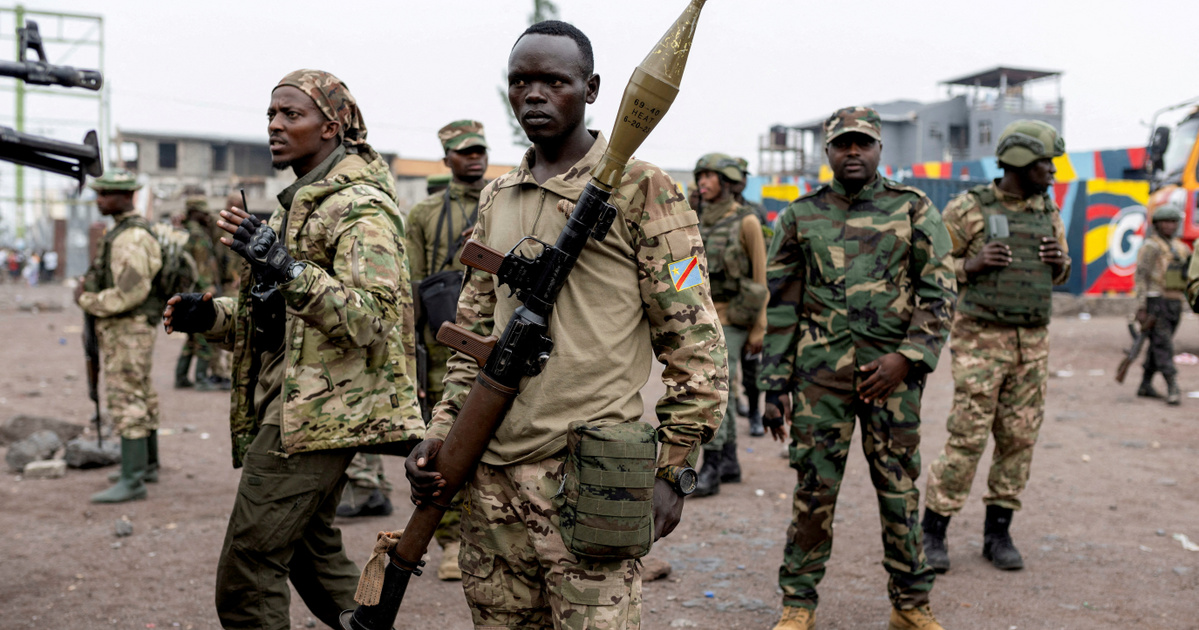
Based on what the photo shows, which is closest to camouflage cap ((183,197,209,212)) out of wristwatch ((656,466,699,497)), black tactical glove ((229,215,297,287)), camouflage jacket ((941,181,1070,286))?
camouflage jacket ((941,181,1070,286))

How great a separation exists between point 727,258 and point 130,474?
4.38m

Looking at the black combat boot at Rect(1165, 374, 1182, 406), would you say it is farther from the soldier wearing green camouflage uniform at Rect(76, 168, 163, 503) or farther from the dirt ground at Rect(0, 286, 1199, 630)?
the soldier wearing green camouflage uniform at Rect(76, 168, 163, 503)

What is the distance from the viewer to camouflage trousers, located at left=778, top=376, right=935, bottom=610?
3.85 meters

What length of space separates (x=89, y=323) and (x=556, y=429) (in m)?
5.57

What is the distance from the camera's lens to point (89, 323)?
6535 mm

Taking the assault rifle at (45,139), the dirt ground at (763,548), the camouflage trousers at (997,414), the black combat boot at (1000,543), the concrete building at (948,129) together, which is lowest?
the dirt ground at (763,548)

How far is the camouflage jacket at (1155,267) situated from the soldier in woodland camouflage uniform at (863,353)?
7348 mm

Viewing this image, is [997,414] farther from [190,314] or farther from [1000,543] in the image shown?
[190,314]

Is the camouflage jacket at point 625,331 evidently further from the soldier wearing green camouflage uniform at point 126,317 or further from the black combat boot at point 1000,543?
the soldier wearing green camouflage uniform at point 126,317

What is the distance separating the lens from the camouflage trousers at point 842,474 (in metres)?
3.85

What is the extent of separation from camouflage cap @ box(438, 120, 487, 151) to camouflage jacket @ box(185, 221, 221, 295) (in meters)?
6.62

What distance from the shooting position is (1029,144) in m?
4.84

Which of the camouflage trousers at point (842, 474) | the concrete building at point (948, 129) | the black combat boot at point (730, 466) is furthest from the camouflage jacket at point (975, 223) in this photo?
the concrete building at point (948, 129)

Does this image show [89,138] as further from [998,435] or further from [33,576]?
[998,435]
